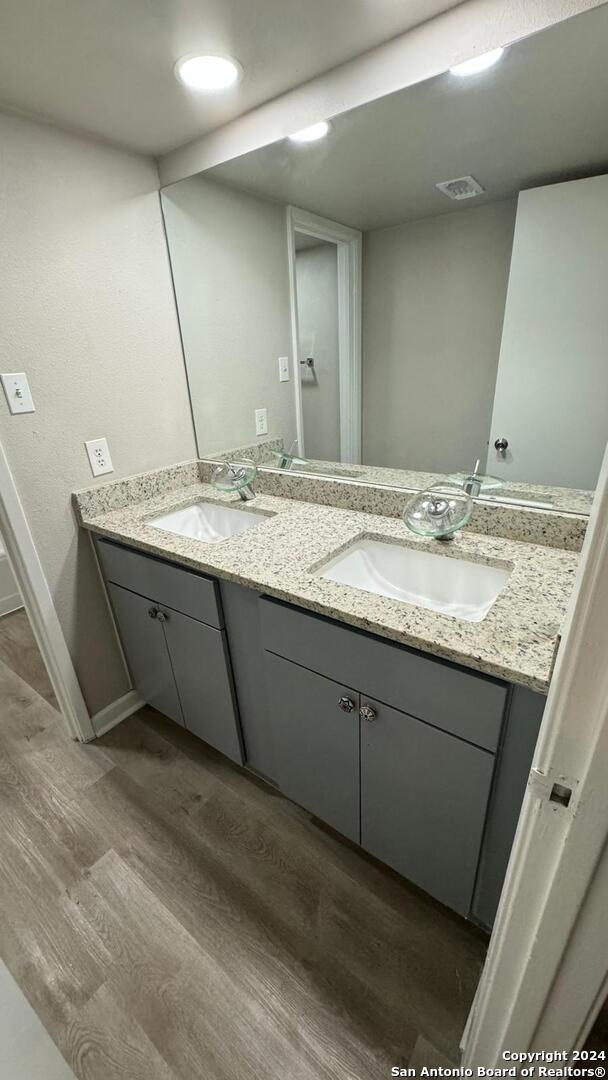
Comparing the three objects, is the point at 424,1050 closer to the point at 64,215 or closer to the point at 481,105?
the point at 481,105

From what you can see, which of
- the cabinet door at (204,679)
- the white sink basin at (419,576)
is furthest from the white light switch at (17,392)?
the white sink basin at (419,576)

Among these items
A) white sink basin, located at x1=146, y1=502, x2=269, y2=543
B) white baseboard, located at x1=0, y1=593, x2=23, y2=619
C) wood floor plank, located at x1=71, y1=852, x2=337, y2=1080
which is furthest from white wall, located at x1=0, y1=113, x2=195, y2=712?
white baseboard, located at x1=0, y1=593, x2=23, y2=619

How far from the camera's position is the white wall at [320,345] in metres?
1.43

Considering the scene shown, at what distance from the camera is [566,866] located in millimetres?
498

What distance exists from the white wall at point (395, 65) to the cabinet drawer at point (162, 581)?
1.26 meters

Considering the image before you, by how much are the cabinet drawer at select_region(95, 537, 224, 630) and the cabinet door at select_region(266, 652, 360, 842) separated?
25 cm

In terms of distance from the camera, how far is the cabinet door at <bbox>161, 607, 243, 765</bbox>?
1357 millimetres

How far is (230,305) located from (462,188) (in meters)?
0.90

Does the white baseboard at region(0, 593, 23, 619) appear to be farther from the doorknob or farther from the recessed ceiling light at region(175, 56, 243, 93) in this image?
the recessed ceiling light at region(175, 56, 243, 93)

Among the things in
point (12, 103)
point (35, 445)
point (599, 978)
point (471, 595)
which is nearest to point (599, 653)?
point (599, 978)

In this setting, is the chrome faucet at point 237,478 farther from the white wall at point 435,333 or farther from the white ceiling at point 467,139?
the white ceiling at point 467,139

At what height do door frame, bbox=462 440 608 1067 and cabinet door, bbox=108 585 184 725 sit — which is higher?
door frame, bbox=462 440 608 1067

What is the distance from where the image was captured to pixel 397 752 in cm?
101

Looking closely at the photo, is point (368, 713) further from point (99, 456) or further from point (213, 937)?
point (99, 456)
